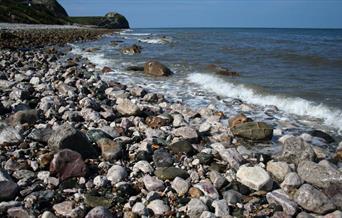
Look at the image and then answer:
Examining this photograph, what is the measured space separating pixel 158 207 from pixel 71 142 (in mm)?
1871

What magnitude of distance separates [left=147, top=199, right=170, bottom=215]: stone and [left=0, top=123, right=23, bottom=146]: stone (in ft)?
9.03

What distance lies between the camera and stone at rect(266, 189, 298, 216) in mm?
4504

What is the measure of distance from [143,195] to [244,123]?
11.0 ft

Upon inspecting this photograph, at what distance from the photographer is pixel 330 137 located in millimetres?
7359

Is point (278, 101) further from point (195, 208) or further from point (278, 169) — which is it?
point (195, 208)

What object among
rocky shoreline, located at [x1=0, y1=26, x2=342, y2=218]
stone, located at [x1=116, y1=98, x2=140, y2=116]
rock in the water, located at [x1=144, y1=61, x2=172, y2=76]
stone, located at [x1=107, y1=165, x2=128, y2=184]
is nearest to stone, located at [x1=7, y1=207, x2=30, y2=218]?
rocky shoreline, located at [x1=0, y1=26, x2=342, y2=218]

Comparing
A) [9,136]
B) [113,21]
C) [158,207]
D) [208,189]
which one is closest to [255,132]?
[208,189]

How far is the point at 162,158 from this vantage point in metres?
5.78

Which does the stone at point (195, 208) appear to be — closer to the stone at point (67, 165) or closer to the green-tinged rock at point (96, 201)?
the green-tinged rock at point (96, 201)

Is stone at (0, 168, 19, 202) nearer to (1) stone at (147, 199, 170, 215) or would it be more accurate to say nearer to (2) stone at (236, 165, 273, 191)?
(1) stone at (147, 199, 170, 215)

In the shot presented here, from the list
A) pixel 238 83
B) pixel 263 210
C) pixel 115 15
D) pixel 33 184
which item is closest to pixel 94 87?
pixel 238 83

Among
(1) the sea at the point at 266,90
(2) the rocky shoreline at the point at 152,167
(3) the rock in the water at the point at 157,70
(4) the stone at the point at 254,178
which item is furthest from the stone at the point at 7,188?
(3) the rock in the water at the point at 157,70

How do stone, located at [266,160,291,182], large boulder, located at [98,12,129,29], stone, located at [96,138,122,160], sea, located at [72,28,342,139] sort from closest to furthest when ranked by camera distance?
stone, located at [266,160,291,182] < stone, located at [96,138,122,160] < sea, located at [72,28,342,139] < large boulder, located at [98,12,129,29]

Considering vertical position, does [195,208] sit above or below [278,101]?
above
